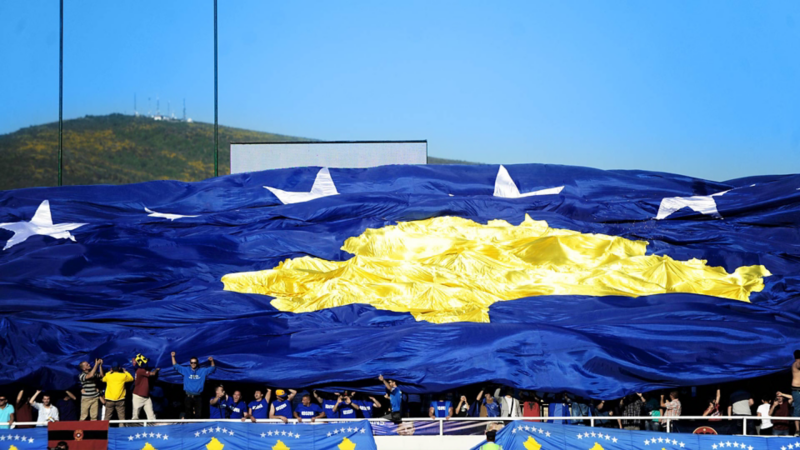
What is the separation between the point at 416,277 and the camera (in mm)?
14039

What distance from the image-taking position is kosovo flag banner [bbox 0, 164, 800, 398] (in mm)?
11586

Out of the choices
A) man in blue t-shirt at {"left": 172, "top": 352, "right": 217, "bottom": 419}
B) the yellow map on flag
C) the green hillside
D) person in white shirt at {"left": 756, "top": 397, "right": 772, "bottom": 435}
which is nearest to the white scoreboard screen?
the yellow map on flag

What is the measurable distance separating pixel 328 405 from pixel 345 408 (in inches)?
9.1

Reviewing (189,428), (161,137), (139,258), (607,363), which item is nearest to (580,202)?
(607,363)

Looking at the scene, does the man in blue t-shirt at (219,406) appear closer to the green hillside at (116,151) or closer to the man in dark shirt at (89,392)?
the man in dark shirt at (89,392)

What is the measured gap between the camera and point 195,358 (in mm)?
11602

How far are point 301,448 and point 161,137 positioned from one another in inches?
2033

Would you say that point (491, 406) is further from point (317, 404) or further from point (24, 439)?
point (24, 439)

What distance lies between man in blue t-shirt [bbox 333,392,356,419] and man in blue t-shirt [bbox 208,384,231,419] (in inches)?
54.8

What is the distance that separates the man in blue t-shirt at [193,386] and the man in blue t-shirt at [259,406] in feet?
2.11

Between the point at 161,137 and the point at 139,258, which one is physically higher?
the point at 161,137

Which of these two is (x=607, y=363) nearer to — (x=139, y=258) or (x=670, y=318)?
(x=670, y=318)

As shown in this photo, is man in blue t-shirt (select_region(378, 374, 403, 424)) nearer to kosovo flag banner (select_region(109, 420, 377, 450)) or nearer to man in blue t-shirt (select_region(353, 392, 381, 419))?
man in blue t-shirt (select_region(353, 392, 381, 419))

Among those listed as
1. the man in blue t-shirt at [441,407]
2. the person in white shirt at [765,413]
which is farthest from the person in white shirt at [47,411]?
the person in white shirt at [765,413]
